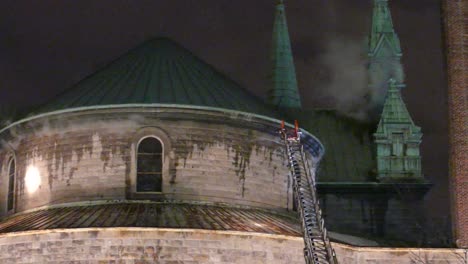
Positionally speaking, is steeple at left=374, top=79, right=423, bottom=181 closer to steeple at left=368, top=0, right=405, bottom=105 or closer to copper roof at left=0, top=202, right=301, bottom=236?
steeple at left=368, top=0, right=405, bottom=105

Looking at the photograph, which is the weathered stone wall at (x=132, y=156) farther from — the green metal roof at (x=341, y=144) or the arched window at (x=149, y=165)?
the green metal roof at (x=341, y=144)

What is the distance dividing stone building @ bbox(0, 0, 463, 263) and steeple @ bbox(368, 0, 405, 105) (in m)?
18.4

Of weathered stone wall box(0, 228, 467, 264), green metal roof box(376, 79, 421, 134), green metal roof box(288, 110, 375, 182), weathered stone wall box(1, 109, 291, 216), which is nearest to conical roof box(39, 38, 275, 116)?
weathered stone wall box(1, 109, 291, 216)

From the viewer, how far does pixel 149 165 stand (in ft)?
127

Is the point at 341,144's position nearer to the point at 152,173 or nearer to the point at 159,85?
the point at 159,85

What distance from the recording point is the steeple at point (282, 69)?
65875 millimetres

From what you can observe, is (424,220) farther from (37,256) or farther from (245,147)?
(37,256)

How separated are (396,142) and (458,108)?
49.5 feet

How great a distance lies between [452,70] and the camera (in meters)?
42.8

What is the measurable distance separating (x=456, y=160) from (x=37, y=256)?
639 inches

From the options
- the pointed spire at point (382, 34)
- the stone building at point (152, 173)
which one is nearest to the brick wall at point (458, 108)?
the stone building at point (152, 173)

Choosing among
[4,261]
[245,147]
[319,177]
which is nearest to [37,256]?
[4,261]

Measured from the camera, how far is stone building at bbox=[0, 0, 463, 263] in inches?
1363

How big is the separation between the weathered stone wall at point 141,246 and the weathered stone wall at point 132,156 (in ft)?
13.1
